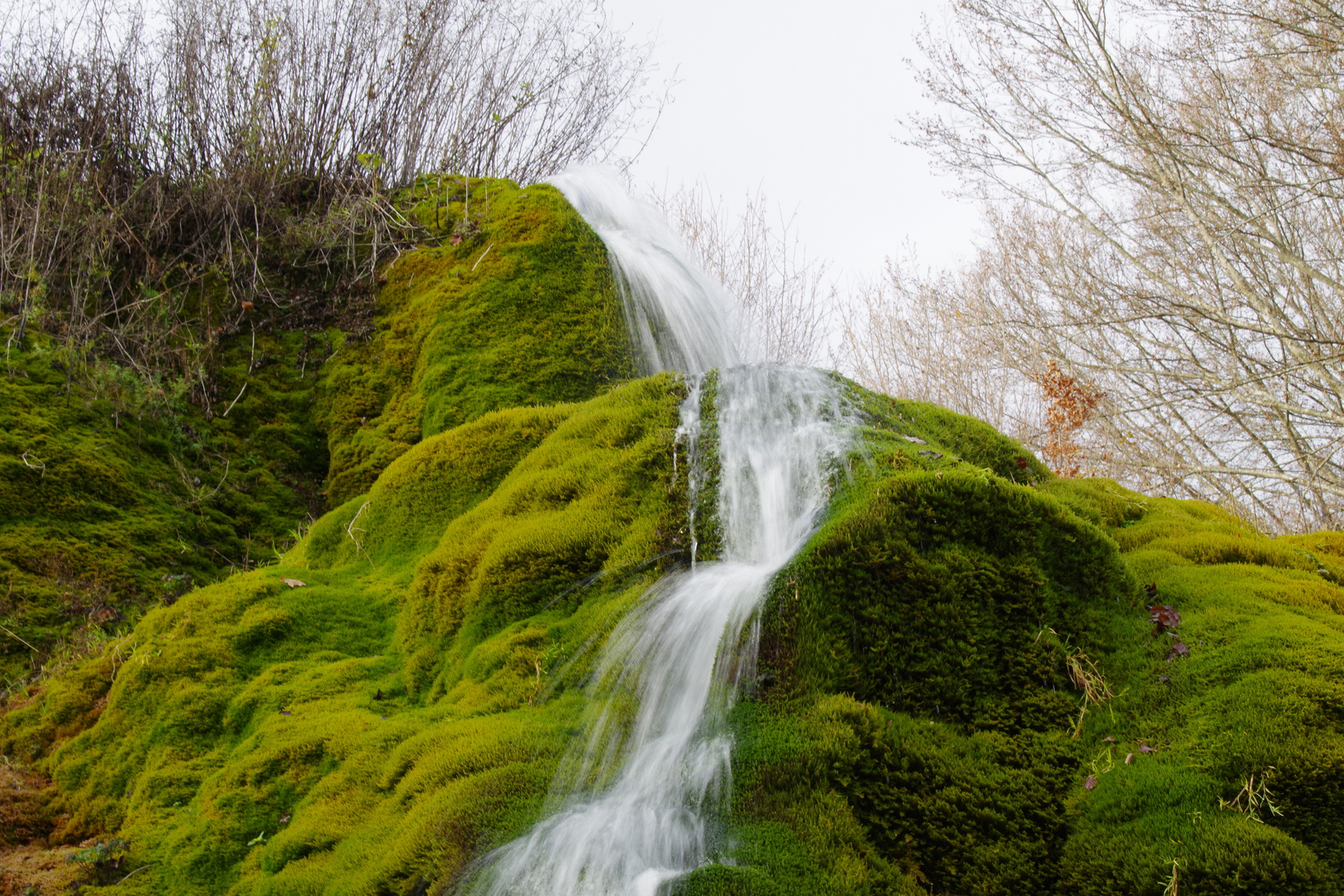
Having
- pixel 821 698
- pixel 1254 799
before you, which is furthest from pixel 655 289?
pixel 1254 799

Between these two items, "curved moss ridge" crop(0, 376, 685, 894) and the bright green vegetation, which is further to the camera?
the bright green vegetation

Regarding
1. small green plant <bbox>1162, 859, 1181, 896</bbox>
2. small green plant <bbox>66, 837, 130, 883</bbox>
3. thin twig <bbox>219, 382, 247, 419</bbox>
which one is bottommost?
small green plant <bbox>66, 837, 130, 883</bbox>

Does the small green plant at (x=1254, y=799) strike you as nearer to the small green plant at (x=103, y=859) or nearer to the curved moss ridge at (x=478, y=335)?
the small green plant at (x=103, y=859)

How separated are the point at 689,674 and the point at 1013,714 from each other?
112 centimetres

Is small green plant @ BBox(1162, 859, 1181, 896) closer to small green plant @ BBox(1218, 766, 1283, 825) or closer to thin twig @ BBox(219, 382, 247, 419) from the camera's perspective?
small green plant @ BBox(1218, 766, 1283, 825)

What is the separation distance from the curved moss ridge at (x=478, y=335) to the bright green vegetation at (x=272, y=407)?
16 mm

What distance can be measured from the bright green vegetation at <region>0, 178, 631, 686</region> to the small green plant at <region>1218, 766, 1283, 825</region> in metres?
4.76

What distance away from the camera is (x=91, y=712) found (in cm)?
417

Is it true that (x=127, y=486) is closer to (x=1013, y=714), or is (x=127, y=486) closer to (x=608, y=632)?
(x=608, y=632)

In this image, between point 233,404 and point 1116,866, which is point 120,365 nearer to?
point 233,404

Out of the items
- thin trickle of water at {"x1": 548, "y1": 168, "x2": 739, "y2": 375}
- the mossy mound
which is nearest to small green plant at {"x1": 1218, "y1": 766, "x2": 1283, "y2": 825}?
thin trickle of water at {"x1": 548, "y1": 168, "x2": 739, "y2": 375}

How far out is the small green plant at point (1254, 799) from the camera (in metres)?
2.28

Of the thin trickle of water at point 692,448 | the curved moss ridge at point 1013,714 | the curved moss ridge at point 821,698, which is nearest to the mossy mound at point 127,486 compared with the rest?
the curved moss ridge at point 821,698

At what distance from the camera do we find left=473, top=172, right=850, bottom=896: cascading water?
233 cm
